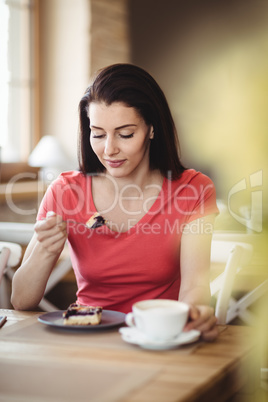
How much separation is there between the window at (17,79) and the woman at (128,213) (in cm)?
300

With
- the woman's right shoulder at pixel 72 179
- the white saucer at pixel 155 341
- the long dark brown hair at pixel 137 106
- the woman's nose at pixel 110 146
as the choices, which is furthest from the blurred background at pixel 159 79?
the white saucer at pixel 155 341

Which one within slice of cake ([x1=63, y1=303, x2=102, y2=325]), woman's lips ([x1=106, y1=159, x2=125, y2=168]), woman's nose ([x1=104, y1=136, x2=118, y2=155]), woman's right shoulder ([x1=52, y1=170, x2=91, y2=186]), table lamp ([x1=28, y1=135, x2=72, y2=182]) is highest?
table lamp ([x1=28, y1=135, x2=72, y2=182])

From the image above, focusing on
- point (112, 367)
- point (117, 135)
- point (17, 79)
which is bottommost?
point (112, 367)

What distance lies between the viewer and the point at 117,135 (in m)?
1.50

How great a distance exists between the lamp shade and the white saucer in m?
3.27

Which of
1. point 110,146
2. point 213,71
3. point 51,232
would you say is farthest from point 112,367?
point 213,71

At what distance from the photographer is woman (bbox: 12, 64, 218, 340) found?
1468mm

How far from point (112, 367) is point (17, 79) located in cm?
409

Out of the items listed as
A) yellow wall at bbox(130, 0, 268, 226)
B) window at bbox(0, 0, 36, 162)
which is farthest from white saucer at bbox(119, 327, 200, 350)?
yellow wall at bbox(130, 0, 268, 226)

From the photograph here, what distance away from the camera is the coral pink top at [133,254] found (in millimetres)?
1531

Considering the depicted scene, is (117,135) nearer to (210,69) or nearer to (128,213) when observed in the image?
(128,213)

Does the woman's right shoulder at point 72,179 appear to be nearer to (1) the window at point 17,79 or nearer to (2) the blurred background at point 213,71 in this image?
(1) the window at point 17,79

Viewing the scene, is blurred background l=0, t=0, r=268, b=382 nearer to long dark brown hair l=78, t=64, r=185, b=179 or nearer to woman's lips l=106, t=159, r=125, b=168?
long dark brown hair l=78, t=64, r=185, b=179

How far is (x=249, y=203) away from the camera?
3.32 meters
